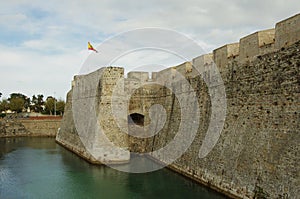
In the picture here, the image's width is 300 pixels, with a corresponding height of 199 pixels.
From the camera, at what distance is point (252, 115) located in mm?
8750

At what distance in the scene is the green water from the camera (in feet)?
33.0

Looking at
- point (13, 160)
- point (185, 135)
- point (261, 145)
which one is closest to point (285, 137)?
point (261, 145)

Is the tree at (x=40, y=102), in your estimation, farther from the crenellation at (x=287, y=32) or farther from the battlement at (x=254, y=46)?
the crenellation at (x=287, y=32)

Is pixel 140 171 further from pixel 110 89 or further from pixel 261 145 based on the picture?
Result: pixel 261 145

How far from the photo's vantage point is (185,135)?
13.0 meters

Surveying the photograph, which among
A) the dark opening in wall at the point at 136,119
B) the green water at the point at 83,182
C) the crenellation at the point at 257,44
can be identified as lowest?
the green water at the point at 83,182

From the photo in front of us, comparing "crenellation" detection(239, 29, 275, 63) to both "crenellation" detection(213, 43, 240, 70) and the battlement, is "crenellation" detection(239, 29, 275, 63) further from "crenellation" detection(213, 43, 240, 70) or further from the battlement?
"crenellation" detection(213, 43, 240, 70)

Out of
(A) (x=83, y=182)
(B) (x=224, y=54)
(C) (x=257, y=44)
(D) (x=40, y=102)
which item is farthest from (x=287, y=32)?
(D) (x=40, y=102)

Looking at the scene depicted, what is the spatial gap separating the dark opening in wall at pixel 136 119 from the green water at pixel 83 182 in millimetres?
4022

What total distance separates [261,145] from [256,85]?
66.8 inches

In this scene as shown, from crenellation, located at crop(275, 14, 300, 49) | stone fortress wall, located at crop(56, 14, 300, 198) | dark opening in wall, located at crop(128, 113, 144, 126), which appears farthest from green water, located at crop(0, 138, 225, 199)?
crenellation, located at crop(275, 14, 300, 49)

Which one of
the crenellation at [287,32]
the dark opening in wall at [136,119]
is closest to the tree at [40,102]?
the dark opening in wall at [136,119]

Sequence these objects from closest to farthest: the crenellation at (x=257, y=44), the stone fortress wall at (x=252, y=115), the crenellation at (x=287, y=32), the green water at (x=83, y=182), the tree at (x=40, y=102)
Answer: the stone fortress wall at (x=252, y=115) → the crenellation at (x=287, y=32) → the crenellation at (x=257, y=44) → the green water at (x=83, y=182) → the tree at (x=40, y=102)

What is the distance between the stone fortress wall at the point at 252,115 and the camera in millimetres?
7259
